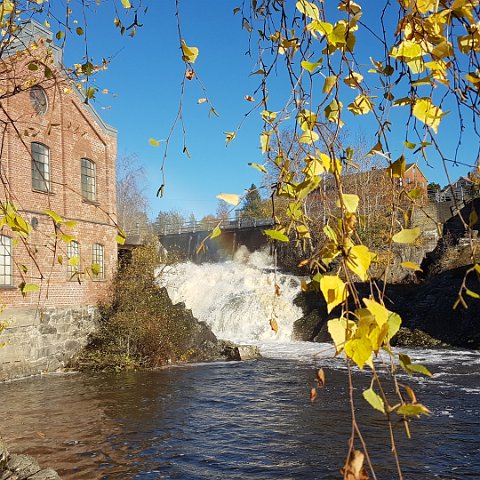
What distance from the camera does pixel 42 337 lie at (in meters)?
15.4

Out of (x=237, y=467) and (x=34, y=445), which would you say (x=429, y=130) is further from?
(x=34, y=445)

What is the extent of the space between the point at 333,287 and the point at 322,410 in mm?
10264

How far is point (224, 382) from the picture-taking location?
1375 centimetres

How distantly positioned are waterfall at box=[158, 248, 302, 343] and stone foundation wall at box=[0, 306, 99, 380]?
5292 mm

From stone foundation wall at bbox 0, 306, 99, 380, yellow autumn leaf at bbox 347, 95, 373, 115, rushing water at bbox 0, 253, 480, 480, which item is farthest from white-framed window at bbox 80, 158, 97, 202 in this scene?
yellow autumn leaf at bbox 347, 95, 373, 115

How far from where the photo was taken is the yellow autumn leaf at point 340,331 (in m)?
0.94

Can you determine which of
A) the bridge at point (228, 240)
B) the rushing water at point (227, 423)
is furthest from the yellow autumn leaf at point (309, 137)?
the bridge at point (228, 240)

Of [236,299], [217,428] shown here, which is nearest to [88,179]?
[236,299]

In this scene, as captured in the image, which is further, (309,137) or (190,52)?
(190,52)

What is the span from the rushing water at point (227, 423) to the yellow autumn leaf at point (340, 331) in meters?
4.19

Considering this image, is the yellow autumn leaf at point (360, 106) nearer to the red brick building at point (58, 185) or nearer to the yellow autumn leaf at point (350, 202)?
the yellow autumn leaf at point (350, 202)

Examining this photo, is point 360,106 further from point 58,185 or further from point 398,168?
point 58,185

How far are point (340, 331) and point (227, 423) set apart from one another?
9.62 m

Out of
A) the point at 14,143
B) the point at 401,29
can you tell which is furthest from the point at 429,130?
the point at 14,143
